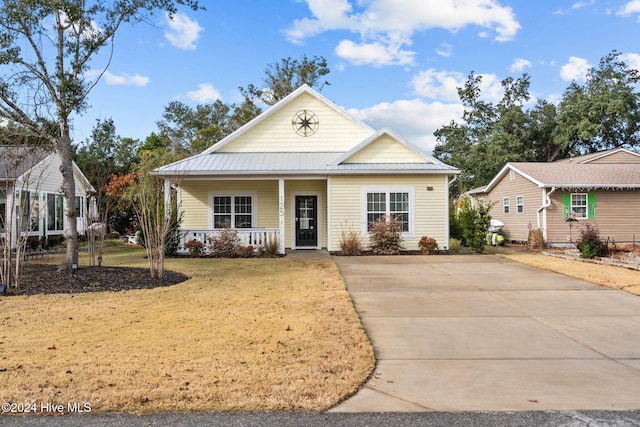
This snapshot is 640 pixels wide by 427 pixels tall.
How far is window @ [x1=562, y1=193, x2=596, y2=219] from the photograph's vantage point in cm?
2088

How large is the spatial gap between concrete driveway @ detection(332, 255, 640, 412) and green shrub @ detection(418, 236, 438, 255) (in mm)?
6002

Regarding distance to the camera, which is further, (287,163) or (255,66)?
(255,66)

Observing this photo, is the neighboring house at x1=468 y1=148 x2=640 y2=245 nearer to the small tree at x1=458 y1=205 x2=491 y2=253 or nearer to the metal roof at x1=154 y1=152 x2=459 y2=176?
the small tree at x1=458 y1=205 x2=491 y2=253

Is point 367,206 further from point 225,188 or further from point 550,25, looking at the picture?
point 550,25

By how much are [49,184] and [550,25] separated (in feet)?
76.0

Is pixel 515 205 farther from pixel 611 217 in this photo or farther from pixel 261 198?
pixel 261 198

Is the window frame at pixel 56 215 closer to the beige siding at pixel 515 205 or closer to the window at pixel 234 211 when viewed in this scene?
the window at pixel 234 211

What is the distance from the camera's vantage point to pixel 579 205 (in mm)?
20984

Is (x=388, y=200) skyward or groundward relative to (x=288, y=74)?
groundward

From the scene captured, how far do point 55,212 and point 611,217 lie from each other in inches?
1008

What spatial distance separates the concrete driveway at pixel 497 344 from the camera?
3.97m

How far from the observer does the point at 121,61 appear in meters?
12.0

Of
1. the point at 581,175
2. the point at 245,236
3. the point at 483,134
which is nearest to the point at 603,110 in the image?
the point at 483,134

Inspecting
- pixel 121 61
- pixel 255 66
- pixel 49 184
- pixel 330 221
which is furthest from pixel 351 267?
pixel 255 66
